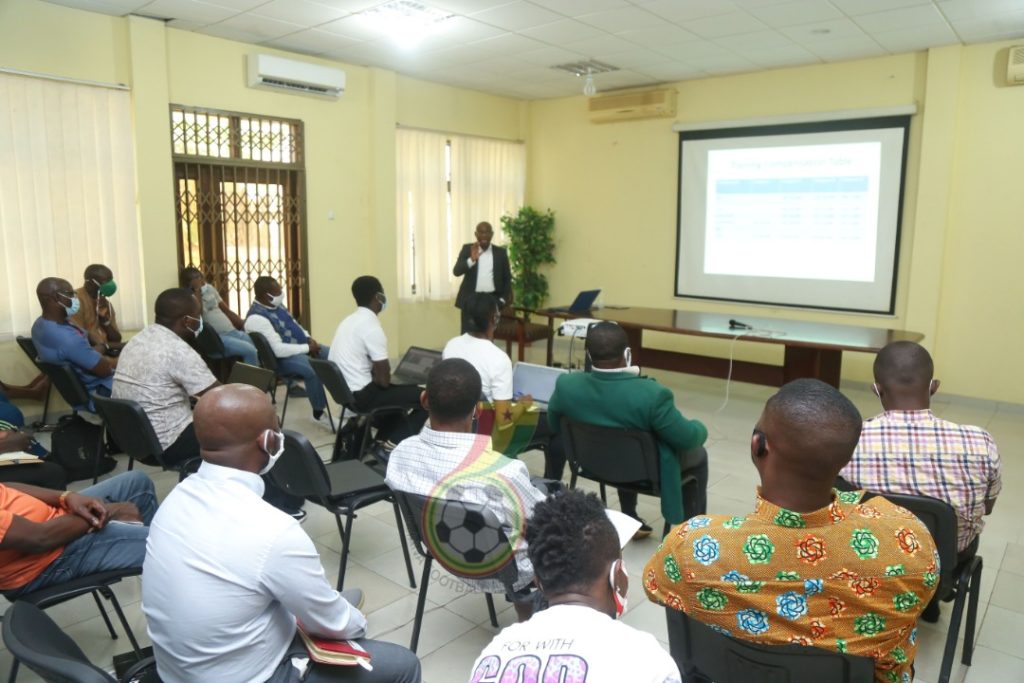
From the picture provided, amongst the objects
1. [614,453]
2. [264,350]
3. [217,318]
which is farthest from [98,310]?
[614,453]

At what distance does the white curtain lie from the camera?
4.57m

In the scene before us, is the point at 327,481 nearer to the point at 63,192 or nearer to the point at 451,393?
the point at 451,393

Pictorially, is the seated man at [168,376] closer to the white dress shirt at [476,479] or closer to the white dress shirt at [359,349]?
the white dress shirt at [359,349]

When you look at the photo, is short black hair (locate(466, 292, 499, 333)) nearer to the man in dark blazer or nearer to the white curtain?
the man in dark blazer

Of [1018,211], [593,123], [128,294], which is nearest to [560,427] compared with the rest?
[128,294]

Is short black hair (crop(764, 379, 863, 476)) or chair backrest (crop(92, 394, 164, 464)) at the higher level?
short black hair (crop(764, 379, 863, 476))

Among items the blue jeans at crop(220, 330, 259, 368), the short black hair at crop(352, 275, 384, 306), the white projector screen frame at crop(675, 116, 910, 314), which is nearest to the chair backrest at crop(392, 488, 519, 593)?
the short black hair at crop(352, 275, 384, 306)

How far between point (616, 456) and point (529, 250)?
18.1 feet

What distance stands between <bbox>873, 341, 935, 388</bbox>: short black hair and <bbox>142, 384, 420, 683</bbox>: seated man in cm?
170

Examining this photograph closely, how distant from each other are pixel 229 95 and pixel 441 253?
2.65 metres

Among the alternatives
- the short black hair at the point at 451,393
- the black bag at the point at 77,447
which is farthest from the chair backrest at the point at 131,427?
the short black hair at the point at 451,393

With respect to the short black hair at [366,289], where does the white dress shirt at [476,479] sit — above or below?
below

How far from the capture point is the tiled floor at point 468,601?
2273 mm

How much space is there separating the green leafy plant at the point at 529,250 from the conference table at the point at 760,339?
5.69 ft
